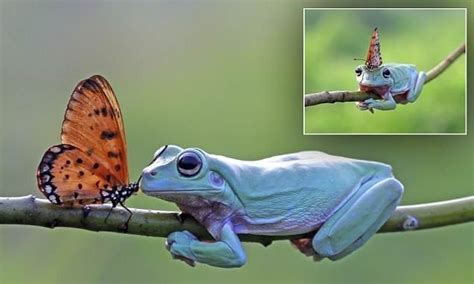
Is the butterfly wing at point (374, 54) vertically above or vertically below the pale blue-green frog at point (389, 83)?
above

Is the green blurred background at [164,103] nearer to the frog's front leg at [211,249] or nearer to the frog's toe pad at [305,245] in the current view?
the frog's toe pad at [305,245]

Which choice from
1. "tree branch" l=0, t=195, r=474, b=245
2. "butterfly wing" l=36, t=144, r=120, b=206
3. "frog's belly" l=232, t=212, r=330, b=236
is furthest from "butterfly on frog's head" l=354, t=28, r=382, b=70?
"butterfly wing" l=36, t=144, r=120, b=206

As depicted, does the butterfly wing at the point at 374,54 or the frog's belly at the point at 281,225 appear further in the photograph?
the butterfly wing at the point at 374,54

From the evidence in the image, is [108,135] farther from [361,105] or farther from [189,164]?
[361,105]

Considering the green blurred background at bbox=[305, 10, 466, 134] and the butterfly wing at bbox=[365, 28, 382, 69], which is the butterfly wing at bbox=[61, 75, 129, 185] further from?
the butterfly wing at bbox=[365, 28, 382, 69]

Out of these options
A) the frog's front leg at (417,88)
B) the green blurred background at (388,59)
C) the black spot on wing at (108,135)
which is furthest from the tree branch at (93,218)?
the frog's front leg at (417,88)

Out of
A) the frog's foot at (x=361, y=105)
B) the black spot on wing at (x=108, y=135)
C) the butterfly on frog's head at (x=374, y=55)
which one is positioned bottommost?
the black spot on wing at (x=108, y=135)
